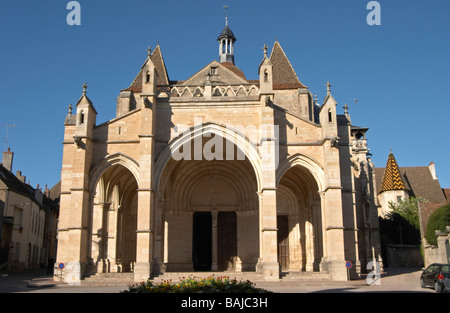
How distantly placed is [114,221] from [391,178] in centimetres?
3384

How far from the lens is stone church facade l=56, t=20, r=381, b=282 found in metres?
18.9

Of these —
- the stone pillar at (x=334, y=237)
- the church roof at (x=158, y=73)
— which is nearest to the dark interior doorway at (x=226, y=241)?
the stone pillar at (x=334, y=237)

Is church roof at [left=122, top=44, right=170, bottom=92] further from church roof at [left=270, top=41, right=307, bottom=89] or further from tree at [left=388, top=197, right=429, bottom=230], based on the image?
tree at [left=388, top=197, right=429, bottom=230]

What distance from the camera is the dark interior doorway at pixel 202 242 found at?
24359 mm

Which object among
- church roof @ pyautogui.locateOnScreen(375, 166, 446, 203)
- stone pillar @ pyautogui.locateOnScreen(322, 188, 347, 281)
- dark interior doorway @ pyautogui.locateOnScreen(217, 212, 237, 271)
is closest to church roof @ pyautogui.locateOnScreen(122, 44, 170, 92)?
dark interior doorway @ pyautogui.locateOnScreen(217, 212, 237, 271)

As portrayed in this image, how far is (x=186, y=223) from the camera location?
77.9 feet

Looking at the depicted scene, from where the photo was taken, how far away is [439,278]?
14148 millimetres

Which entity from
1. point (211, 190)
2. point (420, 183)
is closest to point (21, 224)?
point (211, 190)

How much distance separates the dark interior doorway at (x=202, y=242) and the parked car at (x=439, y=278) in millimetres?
11872

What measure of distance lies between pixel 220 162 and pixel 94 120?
22.7 ft

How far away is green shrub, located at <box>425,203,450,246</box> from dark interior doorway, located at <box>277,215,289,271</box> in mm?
8924

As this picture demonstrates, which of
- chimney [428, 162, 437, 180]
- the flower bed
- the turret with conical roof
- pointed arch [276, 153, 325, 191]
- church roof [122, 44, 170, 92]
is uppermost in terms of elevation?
the turret with conical roof
